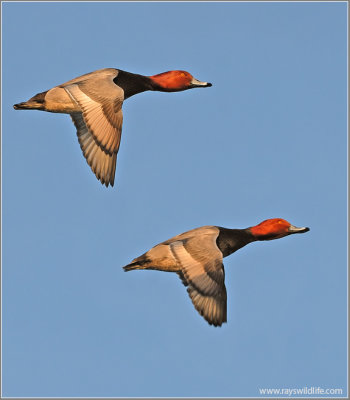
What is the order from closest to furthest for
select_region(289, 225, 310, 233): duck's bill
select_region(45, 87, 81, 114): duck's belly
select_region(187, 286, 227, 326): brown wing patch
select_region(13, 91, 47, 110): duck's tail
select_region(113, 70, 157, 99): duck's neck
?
select_region(187, 286, 227, 326): brown wing patch
select_region(45, 87, 81, 114): duck's belly
select_region(13, 91, 47, 110): duck's tail
select_region(113, 70, 157, 99): duck's neck
select_region(289, 225, 310, 233): duck's bill

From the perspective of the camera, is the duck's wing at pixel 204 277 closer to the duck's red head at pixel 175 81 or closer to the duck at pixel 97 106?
the duck at pixel 97 106

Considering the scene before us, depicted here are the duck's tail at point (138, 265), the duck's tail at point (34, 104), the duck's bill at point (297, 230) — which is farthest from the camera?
the duck's bill at point (297, 230)

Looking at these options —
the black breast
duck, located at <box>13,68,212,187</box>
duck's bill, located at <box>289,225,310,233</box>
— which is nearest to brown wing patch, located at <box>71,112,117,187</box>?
duck, located at <box>13,68,212,187</box>

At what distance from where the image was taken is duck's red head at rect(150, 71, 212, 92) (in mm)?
18922

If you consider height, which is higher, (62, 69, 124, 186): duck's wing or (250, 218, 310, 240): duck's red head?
(62, 69, 124, 186): duck's wing

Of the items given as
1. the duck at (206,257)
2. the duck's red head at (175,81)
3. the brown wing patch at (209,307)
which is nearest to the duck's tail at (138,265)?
the duck at (206,257)

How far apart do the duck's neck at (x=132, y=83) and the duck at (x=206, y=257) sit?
7.68 feet

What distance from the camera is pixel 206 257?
55.9 ft

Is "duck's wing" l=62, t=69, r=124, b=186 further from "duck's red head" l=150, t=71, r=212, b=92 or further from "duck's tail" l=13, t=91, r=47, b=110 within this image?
"duck's red head" l=150, t=71, r=212, b=92

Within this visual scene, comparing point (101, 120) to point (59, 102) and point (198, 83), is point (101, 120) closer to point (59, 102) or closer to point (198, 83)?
point (59, 102)

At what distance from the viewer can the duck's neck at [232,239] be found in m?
18.1

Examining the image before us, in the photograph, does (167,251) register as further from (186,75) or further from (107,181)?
(186,75)

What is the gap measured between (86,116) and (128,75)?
1699 millimetres

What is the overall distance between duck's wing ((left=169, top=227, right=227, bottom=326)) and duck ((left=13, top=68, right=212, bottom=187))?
4.97ft
